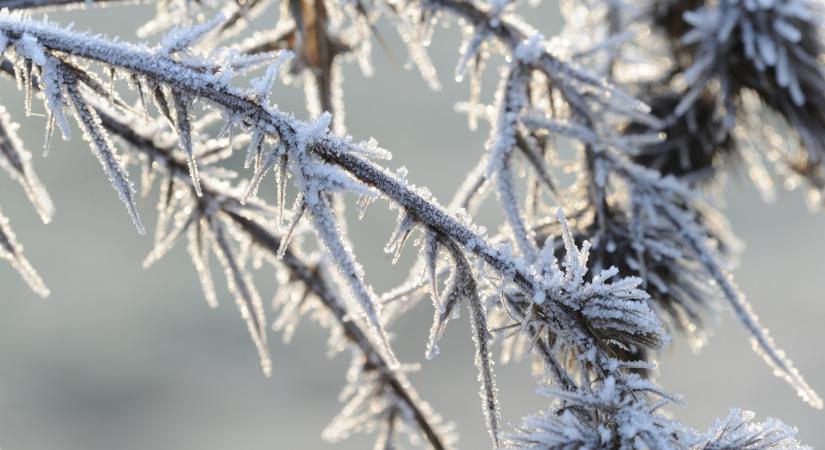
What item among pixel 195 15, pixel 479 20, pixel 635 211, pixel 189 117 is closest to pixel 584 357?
pixel 189 117

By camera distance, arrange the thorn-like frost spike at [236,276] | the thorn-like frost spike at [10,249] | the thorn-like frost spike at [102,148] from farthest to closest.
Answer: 1. the thorn-like frost spike at [236,276]
2. the thorn-like frost spike at [10,249]
3. the thorn-like frost spike at [102,148]

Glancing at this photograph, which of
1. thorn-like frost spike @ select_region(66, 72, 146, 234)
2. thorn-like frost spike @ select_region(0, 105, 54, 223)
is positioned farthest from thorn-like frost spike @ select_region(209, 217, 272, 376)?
thorn-like frost spike @ select_region(66, 72, 146, 234)

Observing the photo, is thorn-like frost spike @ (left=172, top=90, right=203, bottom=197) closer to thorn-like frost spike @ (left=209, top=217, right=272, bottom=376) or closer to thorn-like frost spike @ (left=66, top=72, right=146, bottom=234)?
thorn-like frost spike @ (left=66, top=72, right=146, bottom=234)

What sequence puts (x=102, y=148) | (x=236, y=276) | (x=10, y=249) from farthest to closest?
(x=236, y=276) < (x=10, y=249) < (x=102, y=148)

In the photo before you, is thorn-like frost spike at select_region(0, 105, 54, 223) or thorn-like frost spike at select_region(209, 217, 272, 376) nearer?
thorn-like frost spike at select_region(0, 105, 54, 223)

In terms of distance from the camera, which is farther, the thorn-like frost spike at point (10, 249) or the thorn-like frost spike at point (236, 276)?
the thorn-like frost spike at point (236, 276)

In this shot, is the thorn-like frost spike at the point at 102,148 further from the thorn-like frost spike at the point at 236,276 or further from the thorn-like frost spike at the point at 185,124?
the thorn-like frost spike at the point at 236,276

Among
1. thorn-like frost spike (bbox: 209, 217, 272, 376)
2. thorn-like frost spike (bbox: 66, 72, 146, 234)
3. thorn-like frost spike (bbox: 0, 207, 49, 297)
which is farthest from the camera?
thorn-like frost spike (bbox: 209, 217, 272, 376)

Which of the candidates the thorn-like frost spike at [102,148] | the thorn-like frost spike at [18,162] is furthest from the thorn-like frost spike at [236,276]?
the thorn-like frost spike at [102,148]

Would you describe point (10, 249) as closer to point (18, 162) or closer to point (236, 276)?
point (18, 162)

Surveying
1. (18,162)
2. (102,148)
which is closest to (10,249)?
→ (18,162)

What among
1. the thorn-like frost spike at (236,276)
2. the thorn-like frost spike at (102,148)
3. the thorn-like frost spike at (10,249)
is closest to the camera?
the thorn-like frost spike at (102,148)

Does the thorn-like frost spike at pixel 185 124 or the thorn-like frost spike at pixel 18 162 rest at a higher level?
the thorn-like frost spike at pixel 18 162

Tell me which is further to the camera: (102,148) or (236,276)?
(236,276)
